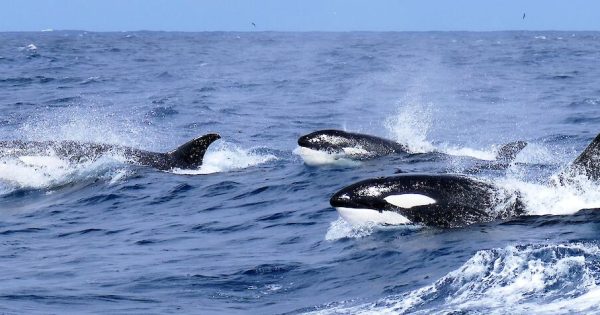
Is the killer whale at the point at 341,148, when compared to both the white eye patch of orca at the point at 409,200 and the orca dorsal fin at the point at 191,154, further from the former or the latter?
the white eye patch of orca at the point at 409,200

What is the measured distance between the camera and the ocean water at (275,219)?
29.0 feet

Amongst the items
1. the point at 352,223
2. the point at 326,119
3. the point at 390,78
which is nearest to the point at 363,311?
the point at 352,223

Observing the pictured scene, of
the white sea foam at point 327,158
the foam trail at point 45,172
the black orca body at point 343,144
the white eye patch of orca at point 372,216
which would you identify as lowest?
the foam trail at point 45,172

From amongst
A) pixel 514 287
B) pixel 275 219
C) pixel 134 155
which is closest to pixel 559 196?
pixel 514 287

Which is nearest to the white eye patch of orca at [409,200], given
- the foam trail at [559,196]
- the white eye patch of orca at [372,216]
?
the white eye patch of orca at [372,216]

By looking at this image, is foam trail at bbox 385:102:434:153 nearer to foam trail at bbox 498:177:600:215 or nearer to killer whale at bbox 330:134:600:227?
foam trail at bbox 498:177:600:215

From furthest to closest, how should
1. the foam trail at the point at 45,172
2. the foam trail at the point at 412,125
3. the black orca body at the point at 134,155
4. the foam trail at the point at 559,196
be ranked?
the foam trail at the point at 412,125 < the black orca body at the point at 134,155 < the foam trail at the point at 45,172 < the foam trail at the point at 559,196

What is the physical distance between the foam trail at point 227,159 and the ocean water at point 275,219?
8 cm

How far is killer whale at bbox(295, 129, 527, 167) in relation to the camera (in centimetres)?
1681

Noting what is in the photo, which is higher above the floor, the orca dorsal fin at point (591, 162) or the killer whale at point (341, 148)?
the orca dorsal fin at point (591, 162)

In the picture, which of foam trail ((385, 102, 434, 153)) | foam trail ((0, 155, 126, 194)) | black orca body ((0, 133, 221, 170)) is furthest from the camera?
foam trail ((385, 102, 434, 153))

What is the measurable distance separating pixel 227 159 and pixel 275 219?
5.98m

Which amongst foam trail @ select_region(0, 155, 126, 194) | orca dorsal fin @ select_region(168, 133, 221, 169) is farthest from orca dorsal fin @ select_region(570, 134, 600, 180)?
foam trail @ select_region(0, 155, 126, 194)

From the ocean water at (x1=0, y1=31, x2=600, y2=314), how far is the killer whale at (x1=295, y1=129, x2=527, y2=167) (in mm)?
261
